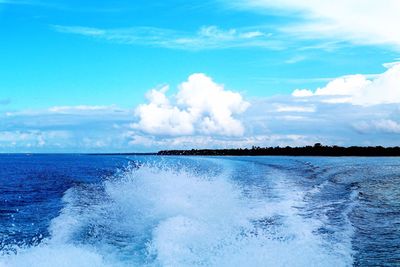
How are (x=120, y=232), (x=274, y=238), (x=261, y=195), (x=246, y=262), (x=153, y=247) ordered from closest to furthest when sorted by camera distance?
1. (x=246, y=262)
2. (x=153, y=247)
3. (x=274, y=238)
4. (x=120, y=232)
5. (x=261, y=195)

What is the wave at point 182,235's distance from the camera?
12.5 meters

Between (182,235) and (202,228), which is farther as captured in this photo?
(202,228)

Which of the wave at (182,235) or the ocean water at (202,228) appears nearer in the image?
the wave at (182,235)

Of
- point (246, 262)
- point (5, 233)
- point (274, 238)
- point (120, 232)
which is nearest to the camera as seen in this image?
point (246, 262)

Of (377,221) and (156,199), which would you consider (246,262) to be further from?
(156,199)

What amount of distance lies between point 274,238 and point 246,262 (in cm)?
350

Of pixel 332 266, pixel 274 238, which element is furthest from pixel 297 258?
pixel 274 238

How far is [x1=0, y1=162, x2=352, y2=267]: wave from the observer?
12539 mm

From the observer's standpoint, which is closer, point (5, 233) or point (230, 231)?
point (230, 231)

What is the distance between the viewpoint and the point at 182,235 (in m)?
14.9

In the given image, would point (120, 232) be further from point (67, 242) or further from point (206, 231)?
point (206, 231)

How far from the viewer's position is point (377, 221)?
18953 millimetres

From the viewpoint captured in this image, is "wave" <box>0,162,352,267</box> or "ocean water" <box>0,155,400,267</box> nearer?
"wave" <box>0,162,352,267</box>

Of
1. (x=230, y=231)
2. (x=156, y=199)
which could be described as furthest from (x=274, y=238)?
(x=156, y=199)
